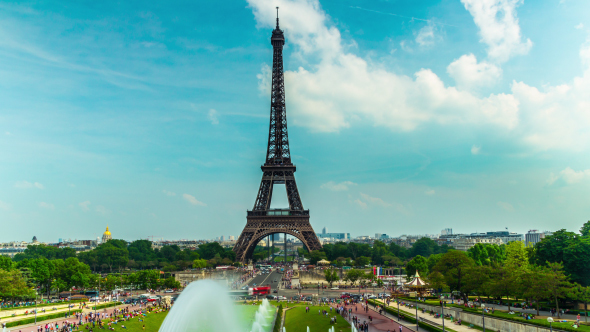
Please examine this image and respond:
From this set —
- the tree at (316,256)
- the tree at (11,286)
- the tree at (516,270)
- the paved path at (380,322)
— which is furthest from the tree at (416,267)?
the tree at (11,286)

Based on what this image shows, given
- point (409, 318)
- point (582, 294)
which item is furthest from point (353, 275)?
point (582, 294)

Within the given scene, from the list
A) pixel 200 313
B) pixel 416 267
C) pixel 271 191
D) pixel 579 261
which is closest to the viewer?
pixel 200 313

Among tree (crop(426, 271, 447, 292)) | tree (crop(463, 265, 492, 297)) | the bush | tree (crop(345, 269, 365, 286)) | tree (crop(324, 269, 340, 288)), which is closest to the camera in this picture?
the bush

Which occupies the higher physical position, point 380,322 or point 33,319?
point 33,319

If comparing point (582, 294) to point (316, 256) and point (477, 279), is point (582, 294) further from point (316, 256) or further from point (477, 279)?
point (316, 256)

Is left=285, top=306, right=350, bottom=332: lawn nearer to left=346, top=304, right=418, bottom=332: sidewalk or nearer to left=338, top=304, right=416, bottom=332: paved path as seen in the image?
left=346, top=304, right=418, bottom=332: sidewalk

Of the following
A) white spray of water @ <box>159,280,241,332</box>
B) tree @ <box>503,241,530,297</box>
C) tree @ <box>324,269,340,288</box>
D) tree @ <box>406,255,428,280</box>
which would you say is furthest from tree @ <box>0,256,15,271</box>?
tree @ <box>503,241,530,297</box>

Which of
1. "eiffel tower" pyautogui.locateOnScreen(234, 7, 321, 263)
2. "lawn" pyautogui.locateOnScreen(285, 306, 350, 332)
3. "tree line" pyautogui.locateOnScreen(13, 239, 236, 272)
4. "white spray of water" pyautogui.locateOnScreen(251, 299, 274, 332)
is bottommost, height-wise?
"lawn" pyautogui.locateOnScreen(285, 306, 350, 332)

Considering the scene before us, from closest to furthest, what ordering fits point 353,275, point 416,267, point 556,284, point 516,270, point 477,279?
point 556,284
point 516,270
point 477,279
point 416,267
point 353,275

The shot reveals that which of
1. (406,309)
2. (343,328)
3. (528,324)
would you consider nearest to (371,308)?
(406,309)
